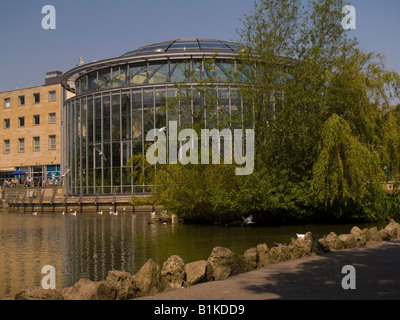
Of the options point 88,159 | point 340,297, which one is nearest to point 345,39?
point 340,297

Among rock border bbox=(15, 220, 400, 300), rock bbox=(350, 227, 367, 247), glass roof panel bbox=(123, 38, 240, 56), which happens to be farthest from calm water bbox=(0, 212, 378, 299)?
glass roof panel bbox=(123, 38, 240, 56)

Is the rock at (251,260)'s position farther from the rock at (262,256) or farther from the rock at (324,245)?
the rock at (324,245)

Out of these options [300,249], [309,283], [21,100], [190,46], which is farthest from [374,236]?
[21,100]

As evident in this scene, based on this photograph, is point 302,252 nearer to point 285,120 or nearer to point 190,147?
point 285,120

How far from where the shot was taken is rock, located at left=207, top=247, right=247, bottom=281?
10633 mm

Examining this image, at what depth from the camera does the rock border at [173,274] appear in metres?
8.58

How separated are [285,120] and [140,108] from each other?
80.0 ft

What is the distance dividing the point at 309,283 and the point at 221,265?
6.38 feet

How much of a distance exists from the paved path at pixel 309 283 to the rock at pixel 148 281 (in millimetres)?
277

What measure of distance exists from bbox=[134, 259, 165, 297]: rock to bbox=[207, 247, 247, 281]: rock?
127 cm

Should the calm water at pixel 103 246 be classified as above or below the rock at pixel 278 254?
below

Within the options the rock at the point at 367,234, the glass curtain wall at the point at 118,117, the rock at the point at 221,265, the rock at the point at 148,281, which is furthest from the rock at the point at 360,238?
the glass curtain wall at the point at 118,117

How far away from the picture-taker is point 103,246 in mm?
19219

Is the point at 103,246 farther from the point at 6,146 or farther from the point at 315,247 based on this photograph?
the point at 6,146
